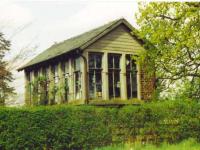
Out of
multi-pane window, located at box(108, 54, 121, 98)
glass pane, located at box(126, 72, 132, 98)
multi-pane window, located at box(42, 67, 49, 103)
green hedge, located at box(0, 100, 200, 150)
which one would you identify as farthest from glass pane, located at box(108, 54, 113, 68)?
green hedge, located at box(0, 100, 200, 150)

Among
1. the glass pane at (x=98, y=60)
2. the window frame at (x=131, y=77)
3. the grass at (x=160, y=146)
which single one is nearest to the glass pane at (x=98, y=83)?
the glass pane at (x=98, y=60)

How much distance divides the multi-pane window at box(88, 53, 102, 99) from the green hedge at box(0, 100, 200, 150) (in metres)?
6.93

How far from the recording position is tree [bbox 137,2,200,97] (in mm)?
26266

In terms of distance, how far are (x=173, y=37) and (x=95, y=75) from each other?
5.07 m

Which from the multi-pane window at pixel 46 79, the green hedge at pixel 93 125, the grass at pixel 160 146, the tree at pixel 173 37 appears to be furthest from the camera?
the multi-pane window at pixel 46 79

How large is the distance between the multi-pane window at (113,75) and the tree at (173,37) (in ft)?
6.68

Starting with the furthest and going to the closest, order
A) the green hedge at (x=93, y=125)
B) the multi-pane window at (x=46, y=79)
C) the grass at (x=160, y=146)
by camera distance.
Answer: the multi-pane window at (x=46, y=79), the grass at (x=160, y=146), the green hedge at (x=93, y=125)

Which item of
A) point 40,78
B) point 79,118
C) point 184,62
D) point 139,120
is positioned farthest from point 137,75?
point 79,118

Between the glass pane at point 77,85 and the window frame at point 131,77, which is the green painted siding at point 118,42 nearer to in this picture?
the window frame at point 131,77

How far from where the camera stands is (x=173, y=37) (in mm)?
26703

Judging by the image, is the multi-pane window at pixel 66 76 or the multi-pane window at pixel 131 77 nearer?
the multi-pane window at pixel 66 76

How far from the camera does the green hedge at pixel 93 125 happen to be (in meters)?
17.6

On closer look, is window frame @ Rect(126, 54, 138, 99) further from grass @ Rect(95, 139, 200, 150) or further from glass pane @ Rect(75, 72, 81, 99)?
grass @ Rect(95, 139, 200, 150)

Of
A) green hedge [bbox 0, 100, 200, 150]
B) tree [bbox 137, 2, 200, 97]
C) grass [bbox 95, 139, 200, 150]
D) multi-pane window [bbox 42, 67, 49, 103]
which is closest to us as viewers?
green hedge [bbox 0, 100, 200, 150]
